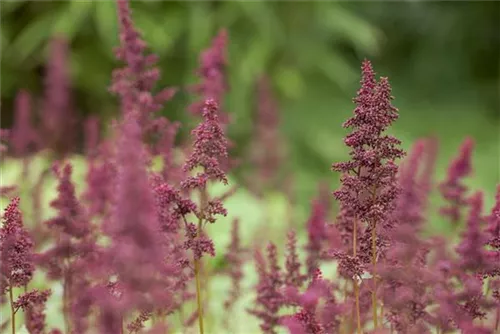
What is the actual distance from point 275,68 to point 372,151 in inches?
285

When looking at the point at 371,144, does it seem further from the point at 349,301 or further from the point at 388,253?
the point at 349,301

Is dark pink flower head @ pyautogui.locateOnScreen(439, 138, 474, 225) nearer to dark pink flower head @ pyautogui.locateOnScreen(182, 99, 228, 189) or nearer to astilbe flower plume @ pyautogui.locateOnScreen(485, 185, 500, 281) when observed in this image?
astilbe flower plume @ pyautogui.locateOnScreen(485, 185, 500, 281)

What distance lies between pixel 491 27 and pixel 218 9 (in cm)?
429

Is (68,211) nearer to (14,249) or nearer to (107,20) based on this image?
(14,249)

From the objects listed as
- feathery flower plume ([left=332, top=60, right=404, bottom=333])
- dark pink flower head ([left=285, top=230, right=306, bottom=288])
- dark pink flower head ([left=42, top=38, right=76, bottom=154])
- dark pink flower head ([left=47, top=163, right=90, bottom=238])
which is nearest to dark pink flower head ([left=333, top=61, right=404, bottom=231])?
feathery flower plume ([left=332, top=60, right=404, bottom=333])

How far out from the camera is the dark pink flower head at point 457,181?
304 centimetres

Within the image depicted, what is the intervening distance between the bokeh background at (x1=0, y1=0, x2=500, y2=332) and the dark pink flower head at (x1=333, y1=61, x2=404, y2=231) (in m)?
5.09

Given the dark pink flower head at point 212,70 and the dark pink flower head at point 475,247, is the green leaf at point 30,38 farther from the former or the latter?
the dark pink flower head at point 475,247

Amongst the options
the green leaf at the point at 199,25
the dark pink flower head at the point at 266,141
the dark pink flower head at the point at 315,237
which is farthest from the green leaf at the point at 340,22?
the dark pink flower head at the point at 315,237

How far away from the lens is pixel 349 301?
271 centimetres

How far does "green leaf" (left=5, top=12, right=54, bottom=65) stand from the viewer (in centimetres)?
845

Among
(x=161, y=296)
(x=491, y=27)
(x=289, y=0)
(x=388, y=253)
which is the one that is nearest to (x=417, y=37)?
(x=491, y=27)

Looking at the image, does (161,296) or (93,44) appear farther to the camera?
(93,44)

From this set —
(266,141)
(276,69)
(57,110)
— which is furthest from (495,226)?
(276,69)
